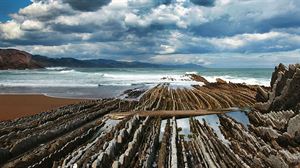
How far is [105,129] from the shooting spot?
567 inches

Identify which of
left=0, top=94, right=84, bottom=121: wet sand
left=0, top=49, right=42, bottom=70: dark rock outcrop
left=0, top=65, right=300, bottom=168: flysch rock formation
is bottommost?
left=0, top=94, right=84, bottom=121: wet sand

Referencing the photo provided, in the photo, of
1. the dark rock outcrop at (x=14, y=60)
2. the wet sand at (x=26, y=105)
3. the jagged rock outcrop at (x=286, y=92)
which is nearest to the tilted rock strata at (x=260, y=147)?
the jagged rock outcrop at (x=286, y=92)

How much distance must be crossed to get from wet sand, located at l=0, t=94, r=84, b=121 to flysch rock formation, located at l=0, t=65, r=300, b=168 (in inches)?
169

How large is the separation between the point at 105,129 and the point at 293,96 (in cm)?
773

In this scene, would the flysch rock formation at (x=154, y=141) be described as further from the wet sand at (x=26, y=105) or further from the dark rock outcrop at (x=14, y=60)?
the dark rock outcrop at (x=14, y=60)

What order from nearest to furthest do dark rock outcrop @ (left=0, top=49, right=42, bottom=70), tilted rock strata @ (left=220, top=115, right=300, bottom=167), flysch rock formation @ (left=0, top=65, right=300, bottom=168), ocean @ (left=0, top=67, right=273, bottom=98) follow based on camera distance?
tilted rock strata @ (left=220, top=115, right=300, bottom=167)
flysch rock formation @ (left=0, top=65, right=300, bottom=168)
ocean @ (left=0, top=67, right=273, bottom=98)
dark rock outcrop @ (left=0, top=49, right=42, bottom=70)

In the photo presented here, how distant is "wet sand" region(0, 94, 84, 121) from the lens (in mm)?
20938

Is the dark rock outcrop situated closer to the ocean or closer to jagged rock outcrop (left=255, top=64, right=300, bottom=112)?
the ocean

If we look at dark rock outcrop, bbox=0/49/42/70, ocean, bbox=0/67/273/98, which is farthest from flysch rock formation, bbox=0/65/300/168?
dark rock outcrop, bbox=0/49/42/70

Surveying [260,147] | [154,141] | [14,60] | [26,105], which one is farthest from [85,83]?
[14,60]

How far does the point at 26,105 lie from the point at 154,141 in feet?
49.7

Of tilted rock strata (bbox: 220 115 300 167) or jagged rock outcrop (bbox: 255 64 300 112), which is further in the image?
jagged rock outcrop (bbox: 255 64 300 112)

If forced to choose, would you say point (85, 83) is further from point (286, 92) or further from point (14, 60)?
point (14, 60)

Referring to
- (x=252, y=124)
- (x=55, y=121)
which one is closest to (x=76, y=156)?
(x=55, y=121)
